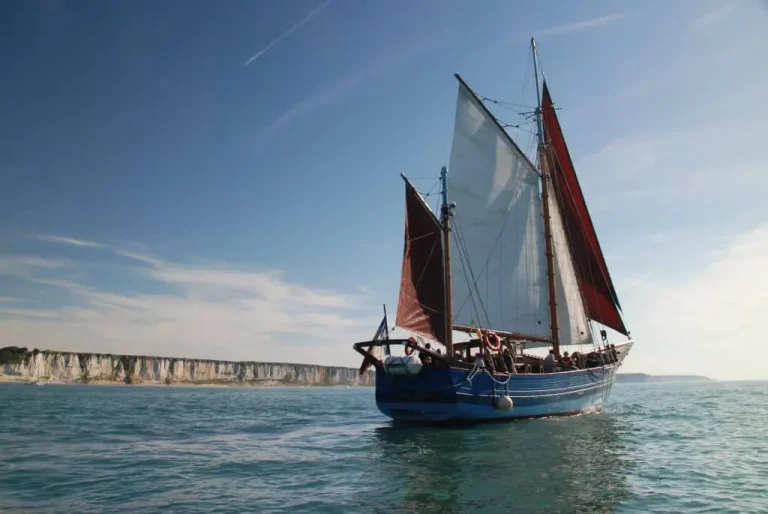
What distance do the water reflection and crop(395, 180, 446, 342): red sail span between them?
6.14 metres

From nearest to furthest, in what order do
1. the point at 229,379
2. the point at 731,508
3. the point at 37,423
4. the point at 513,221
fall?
the point at 731,508 < the point at 37,423 < the point at 513,221 < the point at 229,379

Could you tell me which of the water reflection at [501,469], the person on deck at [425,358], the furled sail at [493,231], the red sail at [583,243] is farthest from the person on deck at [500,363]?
the red sail at [583,243]

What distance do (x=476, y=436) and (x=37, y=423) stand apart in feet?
81.2

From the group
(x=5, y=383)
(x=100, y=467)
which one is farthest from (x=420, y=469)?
(x=5, y=383)

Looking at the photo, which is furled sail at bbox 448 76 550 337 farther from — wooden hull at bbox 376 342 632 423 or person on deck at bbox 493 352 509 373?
wooden hull at bbox 376 342 632 423

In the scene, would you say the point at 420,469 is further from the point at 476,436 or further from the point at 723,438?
the point at 723,438

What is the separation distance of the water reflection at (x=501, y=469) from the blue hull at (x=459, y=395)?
101 cm

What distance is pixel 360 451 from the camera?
68.4ft

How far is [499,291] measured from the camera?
3784 cm

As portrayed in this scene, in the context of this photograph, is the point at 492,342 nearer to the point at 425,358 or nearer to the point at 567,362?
the point at 425,358

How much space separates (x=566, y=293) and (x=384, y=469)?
28.8m

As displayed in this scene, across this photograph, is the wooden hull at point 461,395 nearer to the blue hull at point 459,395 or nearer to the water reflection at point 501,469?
the blue hull at point 459,395

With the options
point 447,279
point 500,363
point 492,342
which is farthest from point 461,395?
point 447,279

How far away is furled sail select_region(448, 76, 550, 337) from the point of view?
1455 inches
